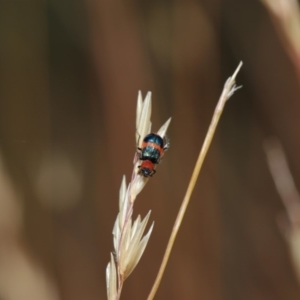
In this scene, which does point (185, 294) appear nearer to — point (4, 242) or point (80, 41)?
point (4, 242)

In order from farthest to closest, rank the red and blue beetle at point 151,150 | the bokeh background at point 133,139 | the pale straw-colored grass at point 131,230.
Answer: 1. the bokeh background at point 133,139
2. the red and blue beetle at point 151,150
3. the pale straw-colored grass at point 131,230

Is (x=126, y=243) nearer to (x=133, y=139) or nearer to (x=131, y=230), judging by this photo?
(x=131, y=230)

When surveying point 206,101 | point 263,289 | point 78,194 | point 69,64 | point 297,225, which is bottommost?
point 263,289

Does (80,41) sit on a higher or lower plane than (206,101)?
higher

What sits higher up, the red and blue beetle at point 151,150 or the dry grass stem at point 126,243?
the red and blue beetle at point 151,150

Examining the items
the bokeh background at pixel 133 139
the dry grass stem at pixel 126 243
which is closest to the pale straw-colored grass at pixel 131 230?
the dry grass stem at pixel 126 243

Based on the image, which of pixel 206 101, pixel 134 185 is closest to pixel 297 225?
pixel 134 185

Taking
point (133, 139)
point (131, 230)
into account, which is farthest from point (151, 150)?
point (133, 139)

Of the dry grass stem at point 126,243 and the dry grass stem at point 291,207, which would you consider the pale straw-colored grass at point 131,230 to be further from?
the dry grass stem at point 291,207
